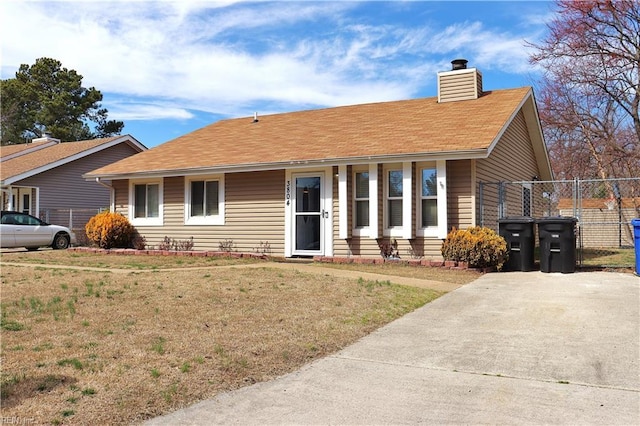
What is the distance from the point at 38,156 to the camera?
26.6 m

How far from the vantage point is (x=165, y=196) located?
1645 cm

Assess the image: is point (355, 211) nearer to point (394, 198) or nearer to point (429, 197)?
point (394, 198)

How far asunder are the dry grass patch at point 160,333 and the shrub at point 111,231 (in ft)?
21.3

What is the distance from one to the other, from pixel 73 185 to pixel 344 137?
16.9m

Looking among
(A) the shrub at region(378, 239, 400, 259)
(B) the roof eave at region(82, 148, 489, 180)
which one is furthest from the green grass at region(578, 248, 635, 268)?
(A) the shrub at region(378, 239, 400, 259)

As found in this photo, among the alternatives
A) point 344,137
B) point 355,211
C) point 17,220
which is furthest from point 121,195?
point 355,211

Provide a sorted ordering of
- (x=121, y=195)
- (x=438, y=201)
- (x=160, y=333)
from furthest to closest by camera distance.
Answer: (x=121, y=195), (x=438, y=201), (x=160, y=333)

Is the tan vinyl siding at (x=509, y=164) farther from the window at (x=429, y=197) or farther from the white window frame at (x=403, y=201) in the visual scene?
the white window frame at (x=403, y=201)

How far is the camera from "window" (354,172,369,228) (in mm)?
13526

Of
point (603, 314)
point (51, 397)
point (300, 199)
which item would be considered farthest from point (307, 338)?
point (300, 199)

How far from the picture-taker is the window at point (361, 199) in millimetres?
13526

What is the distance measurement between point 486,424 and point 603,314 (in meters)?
4.30

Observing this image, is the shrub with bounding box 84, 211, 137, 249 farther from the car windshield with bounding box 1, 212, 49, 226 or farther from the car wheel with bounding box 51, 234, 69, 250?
the car windshield with bounding box 1, 212, 49, 226

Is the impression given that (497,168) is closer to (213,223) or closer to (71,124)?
(213,223)
